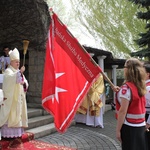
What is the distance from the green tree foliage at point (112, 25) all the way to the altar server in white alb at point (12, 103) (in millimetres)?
15312

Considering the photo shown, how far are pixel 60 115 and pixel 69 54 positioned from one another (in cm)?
95

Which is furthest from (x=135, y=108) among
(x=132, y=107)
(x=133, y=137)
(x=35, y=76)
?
(x=35, y=76)

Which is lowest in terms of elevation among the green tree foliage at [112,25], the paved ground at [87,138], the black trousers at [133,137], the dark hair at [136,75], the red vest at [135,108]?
the paved ground at [87,138]

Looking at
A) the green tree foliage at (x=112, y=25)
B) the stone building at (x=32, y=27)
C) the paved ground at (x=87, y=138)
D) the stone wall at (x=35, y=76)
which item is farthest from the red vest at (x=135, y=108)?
the green tree foliage at (x=112, y=25)

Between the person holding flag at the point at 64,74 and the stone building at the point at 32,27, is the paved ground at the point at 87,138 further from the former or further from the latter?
the person holding flag at the point at 64,74

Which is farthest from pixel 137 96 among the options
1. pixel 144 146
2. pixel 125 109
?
pixel 144 146

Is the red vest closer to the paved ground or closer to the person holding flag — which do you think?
the person holding flag

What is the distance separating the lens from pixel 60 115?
3561 mm

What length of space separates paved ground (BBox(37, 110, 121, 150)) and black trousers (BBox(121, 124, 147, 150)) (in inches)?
89.1

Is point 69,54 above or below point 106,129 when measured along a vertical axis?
above

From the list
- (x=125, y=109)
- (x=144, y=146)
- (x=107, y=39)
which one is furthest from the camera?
(x=107, y=39)

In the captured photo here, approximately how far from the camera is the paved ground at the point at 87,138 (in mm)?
5387

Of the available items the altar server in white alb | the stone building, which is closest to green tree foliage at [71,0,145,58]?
the stone building

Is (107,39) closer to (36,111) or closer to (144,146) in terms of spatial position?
(36,111)
